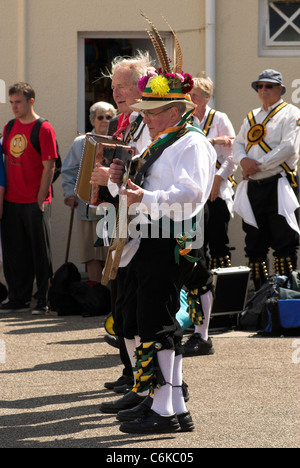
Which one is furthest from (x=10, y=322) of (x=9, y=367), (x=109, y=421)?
(x=109, y=421)

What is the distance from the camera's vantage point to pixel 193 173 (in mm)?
4816

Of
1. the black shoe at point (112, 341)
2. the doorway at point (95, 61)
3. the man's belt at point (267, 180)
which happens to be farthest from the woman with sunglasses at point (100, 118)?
the black shoe at point (112, 341)

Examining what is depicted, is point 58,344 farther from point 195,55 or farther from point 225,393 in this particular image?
point 195,55

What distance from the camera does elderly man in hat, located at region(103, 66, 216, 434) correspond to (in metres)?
4.88

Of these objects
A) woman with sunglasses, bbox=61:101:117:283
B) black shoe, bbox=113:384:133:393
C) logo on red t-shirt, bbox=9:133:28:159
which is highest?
logo on red t-shirt, bbox=9:133:28:159

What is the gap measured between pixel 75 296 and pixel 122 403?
3.85 metres

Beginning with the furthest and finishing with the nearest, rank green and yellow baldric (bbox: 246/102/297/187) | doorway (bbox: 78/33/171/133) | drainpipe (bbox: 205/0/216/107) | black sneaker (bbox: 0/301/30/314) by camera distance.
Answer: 1. doorway (bbox: 78/33/171/133)
2. drainpipe (bbox: 205/0/216/107)
3. black sneaker (bbox: 0/301/30/314)
4. green and yellow baldric (bbox: 246/102/297/187)

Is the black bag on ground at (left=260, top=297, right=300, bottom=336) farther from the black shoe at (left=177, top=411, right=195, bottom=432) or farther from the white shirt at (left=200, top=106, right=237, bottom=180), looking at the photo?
the black shoe at (left=177, top=411, right=195, bottom=432)

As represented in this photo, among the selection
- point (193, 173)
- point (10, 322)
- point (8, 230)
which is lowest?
point (10, 322)

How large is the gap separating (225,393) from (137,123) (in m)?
1.75

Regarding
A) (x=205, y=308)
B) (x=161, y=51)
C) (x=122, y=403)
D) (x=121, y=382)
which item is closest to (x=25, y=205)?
(x=205, y=308)

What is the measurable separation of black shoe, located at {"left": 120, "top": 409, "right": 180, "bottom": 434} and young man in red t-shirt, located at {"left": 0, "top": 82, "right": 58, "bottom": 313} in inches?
176

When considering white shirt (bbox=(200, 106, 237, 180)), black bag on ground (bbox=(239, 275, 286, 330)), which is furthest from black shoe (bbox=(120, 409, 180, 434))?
white shirt (bbox=(200, 106, 237, 180))
